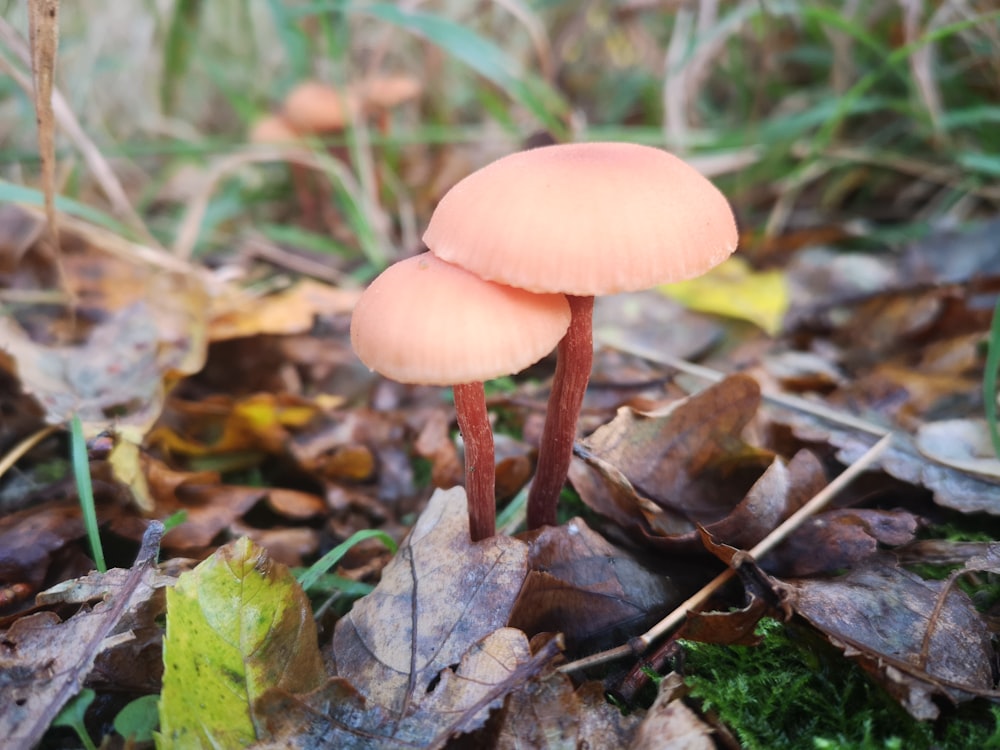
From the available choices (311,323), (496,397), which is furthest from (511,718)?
(311,323)

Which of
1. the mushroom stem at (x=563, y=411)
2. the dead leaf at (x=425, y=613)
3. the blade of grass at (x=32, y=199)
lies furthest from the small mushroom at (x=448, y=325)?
the blade of grass at (x=32, y=199)

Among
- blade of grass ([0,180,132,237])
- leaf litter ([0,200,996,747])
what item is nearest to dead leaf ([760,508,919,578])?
leaf litter ([0,200,996,747])

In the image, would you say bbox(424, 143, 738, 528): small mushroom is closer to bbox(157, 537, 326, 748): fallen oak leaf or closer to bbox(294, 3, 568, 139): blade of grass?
bbox(157, 537, 326, 748): fallen oak leaf

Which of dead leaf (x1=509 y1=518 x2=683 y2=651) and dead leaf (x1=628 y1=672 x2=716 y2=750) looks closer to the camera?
→ dead leaf (x1=628 y1=672 x2=716 y2=750)

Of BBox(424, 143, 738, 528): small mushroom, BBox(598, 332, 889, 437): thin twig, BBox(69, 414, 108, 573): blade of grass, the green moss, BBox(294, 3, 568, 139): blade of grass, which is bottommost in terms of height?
the green moss

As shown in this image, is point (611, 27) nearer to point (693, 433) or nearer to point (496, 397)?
point (496, 397)

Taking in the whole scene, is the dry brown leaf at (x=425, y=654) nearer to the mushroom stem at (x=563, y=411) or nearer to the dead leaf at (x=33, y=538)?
the mushroom stem at (x=563, y=411)
